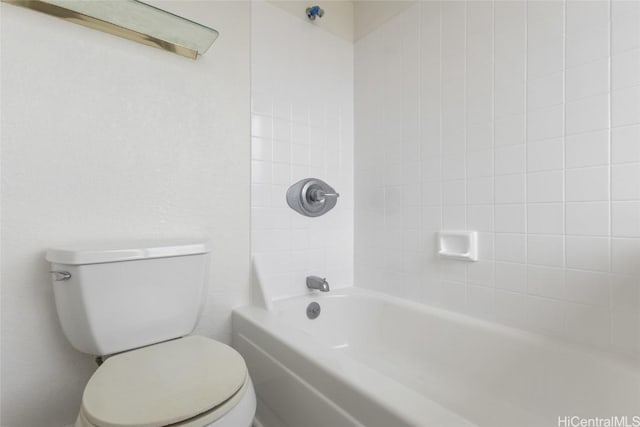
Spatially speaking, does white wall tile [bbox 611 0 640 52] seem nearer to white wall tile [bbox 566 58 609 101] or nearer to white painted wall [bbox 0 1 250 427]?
white wall tile [bbox 566 58 609 101]

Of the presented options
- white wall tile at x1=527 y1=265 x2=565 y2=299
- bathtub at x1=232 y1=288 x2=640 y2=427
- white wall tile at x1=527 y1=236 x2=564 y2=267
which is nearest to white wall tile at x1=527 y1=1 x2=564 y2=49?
white wall tile at x1=527 y1=236 x2=564 y2=267

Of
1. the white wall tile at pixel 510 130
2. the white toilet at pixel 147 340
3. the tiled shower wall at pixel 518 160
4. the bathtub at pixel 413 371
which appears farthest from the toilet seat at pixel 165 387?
the white wall tile at pixel 510 130

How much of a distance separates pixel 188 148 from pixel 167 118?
0.46ft

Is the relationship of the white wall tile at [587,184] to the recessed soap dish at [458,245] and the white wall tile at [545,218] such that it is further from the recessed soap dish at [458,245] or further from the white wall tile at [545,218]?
the recessed soap dish at [458,245]

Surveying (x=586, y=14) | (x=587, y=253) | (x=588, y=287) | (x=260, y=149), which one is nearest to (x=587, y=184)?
(x=587, y=253)

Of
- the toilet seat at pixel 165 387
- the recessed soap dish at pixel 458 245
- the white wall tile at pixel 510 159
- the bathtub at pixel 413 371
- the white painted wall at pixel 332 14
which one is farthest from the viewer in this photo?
the white painted wall at pixel 332 14

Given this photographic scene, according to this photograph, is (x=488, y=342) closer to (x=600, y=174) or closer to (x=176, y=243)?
(x=600, y=174)

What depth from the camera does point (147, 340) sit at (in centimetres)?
103

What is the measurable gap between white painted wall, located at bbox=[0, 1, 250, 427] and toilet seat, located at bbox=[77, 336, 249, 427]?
404mm

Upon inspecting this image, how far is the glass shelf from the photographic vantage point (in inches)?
40.8

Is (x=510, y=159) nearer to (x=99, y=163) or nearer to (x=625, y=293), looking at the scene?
(x=625, y=293)

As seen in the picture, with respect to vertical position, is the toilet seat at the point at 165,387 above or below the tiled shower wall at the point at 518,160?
below

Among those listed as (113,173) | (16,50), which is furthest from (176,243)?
(16,50)

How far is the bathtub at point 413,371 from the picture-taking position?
2.47 ft
